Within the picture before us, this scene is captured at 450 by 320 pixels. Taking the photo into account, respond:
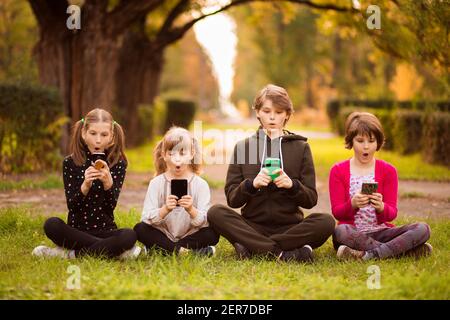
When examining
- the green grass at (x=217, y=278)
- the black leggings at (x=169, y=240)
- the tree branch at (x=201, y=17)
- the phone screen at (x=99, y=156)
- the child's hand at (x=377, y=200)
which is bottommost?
the green grass at (x=217, y=278)

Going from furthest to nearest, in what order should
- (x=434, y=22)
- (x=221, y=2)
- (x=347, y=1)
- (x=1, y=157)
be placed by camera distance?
(x=221, y=2)
(x=347, y=1)
(x=1, y=157)
(x=434, y=22)

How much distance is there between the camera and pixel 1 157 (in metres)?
9.77

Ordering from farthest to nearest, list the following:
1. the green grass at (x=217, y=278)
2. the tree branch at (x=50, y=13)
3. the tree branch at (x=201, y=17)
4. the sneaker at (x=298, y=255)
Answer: the tree branch at (x=201, y=17), the tree branch at (x=50, y=13), the sneaker at (x=298, y=255), the green grass at (x=217, y=278)

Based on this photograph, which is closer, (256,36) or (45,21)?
(45,21)

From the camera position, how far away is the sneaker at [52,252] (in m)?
4.88

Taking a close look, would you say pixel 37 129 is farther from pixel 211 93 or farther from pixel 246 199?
pixel 211 93

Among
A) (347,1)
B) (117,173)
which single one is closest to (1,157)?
(117,173)

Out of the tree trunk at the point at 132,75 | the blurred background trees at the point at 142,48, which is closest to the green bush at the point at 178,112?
the blurred background trees at the point at 142,48

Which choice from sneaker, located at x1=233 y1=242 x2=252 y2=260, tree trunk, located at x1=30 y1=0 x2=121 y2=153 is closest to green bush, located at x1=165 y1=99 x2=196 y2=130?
tree trunk, located at x1=30 y1=0 x2=121 y2=153

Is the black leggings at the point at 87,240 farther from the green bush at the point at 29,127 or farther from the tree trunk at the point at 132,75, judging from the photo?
the tree trunk at the point at 132,75

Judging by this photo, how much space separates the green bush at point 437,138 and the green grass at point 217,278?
20.3ft

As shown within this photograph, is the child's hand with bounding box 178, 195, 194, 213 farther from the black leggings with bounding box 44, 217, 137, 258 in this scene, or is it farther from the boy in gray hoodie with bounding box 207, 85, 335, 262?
the black leggings with bounding box 44, 217, 137, 258

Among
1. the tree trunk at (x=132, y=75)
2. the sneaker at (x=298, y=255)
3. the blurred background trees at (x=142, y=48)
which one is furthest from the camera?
the tree trunk at (x=132, y=75)

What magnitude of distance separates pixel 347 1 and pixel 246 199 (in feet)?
34.5
